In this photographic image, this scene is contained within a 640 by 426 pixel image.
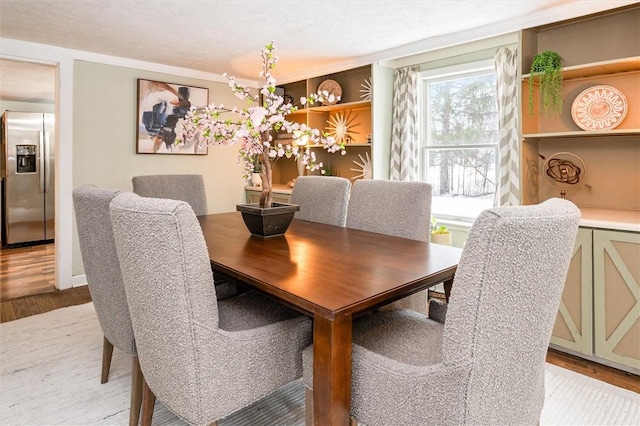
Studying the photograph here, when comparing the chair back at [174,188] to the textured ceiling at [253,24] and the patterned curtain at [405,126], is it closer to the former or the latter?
the textured ceiling at [253,24]

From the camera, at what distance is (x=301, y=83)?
508 cm

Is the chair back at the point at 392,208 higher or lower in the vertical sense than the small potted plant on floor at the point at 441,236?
higher

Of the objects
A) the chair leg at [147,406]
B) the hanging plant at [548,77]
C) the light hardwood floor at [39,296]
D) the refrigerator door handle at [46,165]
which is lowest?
the light hardwood floor at [39,296]

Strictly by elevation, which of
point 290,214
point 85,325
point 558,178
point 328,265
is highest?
point 558,178

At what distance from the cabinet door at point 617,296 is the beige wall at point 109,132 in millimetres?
4003

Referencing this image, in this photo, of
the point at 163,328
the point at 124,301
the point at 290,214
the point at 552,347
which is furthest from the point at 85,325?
the point at 552,347

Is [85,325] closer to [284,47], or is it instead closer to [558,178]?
[284,47]

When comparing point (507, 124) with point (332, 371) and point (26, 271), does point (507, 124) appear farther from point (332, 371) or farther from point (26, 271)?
point (26, 271)

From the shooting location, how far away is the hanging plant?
2693mm

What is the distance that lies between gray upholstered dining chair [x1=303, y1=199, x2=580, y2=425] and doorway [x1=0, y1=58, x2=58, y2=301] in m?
3.93

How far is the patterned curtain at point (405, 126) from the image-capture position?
3.91 meters

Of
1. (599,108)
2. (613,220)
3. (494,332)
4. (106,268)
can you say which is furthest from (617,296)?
(106,268)

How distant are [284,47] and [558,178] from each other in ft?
8.28

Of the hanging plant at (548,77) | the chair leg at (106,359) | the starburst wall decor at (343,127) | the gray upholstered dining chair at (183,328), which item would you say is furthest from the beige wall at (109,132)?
the hanging plant at (548,77)
